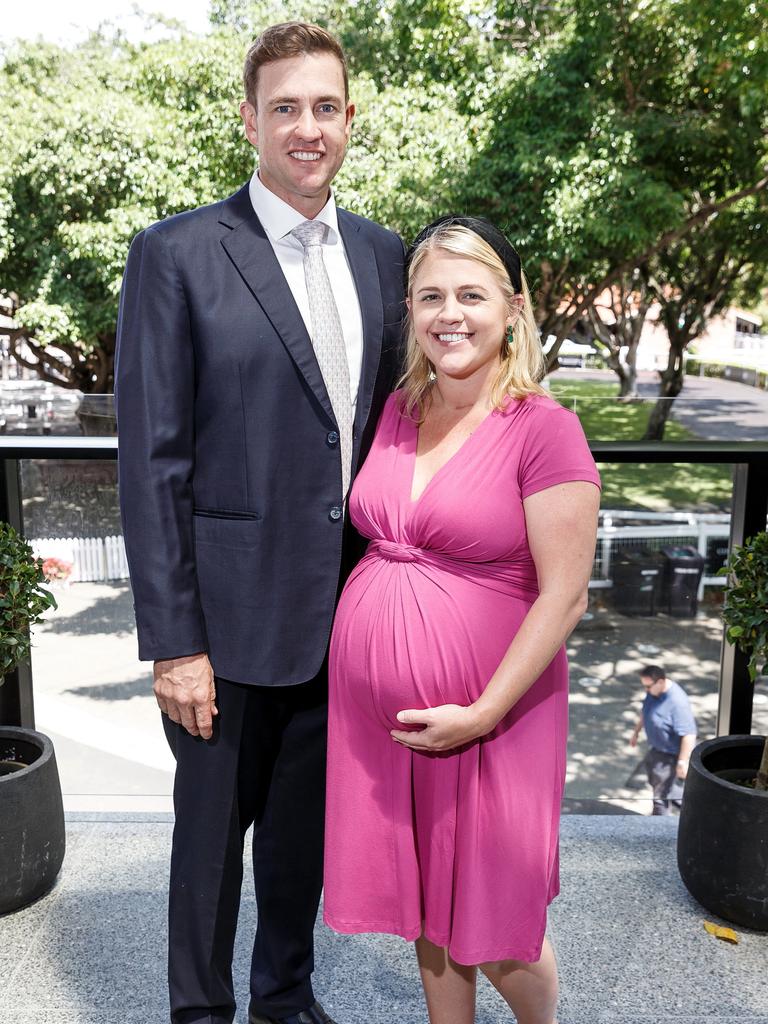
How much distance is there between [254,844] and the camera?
229cm

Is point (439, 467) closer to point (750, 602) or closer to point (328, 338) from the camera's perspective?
point (328, 338)

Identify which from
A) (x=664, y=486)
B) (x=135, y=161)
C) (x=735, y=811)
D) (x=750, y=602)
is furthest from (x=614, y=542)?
(x=135, y=161)

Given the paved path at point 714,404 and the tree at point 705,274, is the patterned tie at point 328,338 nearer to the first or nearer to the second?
the paved path at point 714,404

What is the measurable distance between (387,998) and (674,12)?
458 inches

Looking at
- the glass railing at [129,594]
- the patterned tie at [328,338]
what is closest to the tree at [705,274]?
the glass railing at [129,594]

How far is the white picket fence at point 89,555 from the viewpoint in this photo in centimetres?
334

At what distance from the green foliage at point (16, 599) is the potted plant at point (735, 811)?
1.86m

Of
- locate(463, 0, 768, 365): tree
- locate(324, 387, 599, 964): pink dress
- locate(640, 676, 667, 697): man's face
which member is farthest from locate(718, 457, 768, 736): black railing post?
locate(463, 0, 768, 365): tree

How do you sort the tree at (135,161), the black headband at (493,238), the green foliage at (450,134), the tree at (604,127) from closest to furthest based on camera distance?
1. the black headband at (493,238)
2. the tree at (604,127)
3. the green foliage at (450,134)
4. the tree at (135,161)

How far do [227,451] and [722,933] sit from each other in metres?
1.81

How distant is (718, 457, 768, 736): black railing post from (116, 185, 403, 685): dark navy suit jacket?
1.61 meters

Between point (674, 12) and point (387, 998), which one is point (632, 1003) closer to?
point (387, 998)

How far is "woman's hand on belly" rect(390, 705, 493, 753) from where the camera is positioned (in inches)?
68.0

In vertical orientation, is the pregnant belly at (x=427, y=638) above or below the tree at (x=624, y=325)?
below
